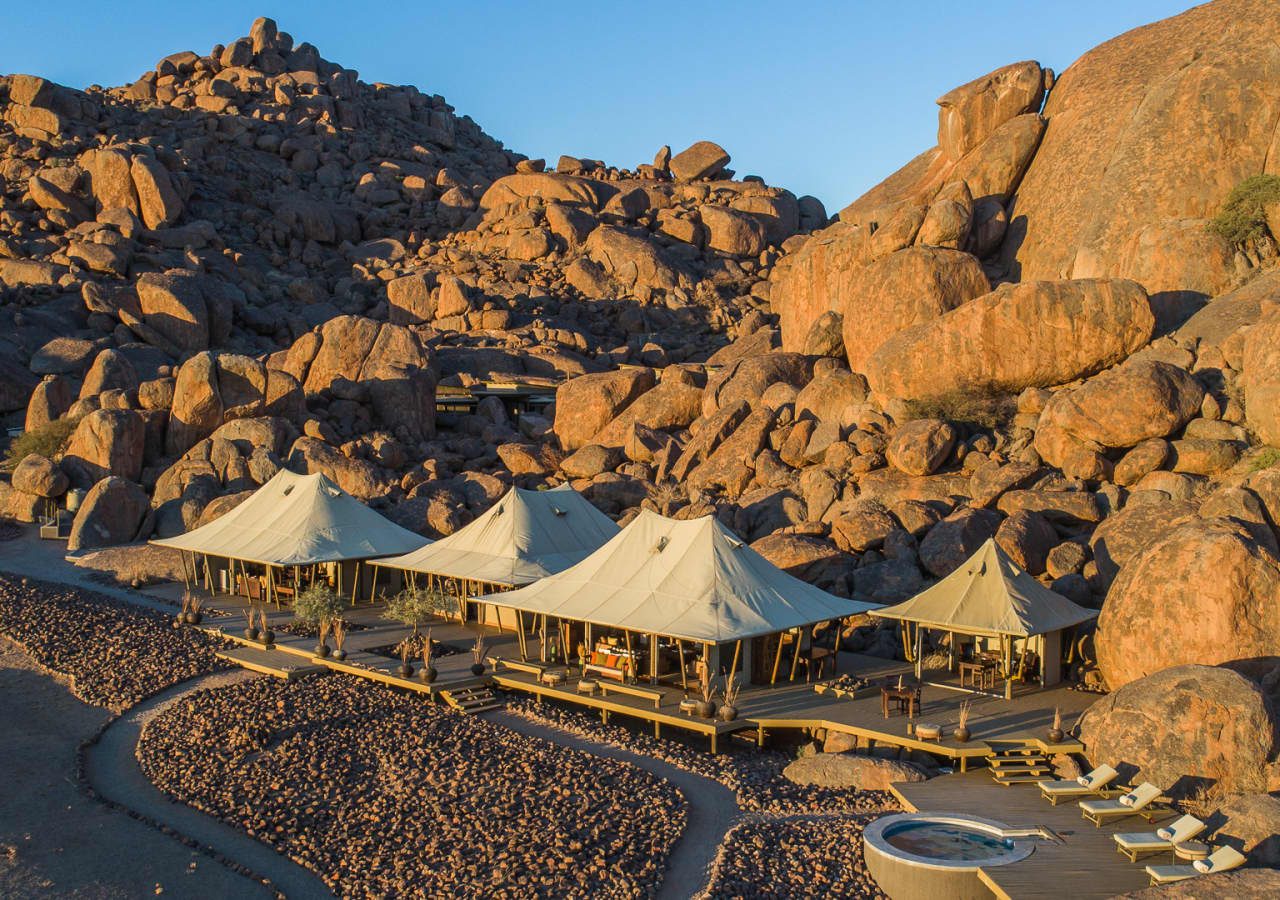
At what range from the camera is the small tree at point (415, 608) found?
2505 cm

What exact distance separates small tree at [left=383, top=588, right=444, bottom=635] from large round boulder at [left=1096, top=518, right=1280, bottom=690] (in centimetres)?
1468

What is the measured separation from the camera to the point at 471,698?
20234 mm

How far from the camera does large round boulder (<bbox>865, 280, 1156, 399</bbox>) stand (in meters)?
28.0

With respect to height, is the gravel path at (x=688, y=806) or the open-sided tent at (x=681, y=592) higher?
the open-sided tent at (x=681, y=592)

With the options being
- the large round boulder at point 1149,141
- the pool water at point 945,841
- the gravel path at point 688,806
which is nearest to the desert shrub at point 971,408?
the large round boulder at point 1149,141

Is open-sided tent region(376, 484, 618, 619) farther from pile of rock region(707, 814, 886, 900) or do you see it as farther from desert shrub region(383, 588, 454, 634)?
pile of rock region(707, 814, 886, 900)

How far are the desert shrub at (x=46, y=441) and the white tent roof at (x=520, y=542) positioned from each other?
1916 centimetres

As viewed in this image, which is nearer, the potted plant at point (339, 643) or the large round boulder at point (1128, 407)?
the potted plant at point (339, 643)

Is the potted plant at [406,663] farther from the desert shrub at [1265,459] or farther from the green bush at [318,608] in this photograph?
the desert shrub at [1265,459]

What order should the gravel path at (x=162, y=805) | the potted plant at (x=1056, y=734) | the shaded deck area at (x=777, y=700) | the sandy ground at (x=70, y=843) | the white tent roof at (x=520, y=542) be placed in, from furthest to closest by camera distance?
the white tent roof at (x=520, y=542) → the shaded deck area at (x=777, y=700) → the potted plant at (x=1056, y=734) → the gravel path at (x=162, y=805) → the sandy ground at (x=70, y=843)

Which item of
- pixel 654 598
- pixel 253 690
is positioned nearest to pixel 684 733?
pixel 654 598

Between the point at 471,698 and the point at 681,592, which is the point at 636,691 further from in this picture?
the point at 471,698

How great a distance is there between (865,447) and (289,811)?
62.8 feet

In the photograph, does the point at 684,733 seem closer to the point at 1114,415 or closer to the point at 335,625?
the point at 335,625
